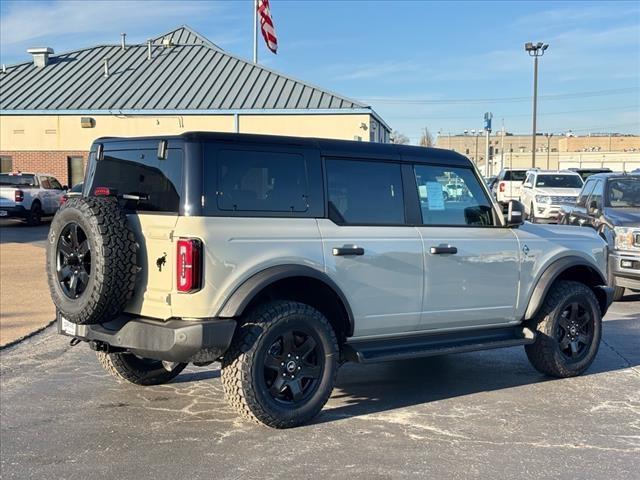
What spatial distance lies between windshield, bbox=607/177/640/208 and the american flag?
2208 cm

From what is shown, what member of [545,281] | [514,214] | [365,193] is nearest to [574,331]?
[545,281]

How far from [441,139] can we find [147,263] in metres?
118

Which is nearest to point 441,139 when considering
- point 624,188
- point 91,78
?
point 91,78

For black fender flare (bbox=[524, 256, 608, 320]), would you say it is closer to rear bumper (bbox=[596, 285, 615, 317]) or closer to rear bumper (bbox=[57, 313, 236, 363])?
rear bumper (bbox=[596, 285, 615, 317])

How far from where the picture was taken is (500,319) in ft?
21.1

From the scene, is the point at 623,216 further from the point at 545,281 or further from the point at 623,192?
the point at 545,281

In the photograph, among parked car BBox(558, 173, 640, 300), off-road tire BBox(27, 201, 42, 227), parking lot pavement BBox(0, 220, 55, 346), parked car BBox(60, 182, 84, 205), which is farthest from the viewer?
off-road tire BBox(27, 201, 42, 227)

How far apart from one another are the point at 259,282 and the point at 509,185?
25.1 meters

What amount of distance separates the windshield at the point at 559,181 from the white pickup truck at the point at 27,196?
16.6 metres

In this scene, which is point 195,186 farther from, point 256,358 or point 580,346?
point 580,346

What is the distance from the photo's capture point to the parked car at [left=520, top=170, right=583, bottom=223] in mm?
23578

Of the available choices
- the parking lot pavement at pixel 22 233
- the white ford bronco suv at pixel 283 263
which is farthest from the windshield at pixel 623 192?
the parking lot pavement at pixel 22 233

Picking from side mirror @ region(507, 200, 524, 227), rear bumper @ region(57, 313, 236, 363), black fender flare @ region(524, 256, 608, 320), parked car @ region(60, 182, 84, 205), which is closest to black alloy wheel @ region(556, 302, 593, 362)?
black fender flare @ region(524, 256, 608, 320)

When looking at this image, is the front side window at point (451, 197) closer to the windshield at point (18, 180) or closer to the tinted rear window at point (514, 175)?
the windshield at point (18, 180)
